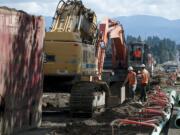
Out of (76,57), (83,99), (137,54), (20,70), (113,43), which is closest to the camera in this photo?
(20,70)

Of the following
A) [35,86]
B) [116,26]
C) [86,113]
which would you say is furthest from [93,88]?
[116,26]

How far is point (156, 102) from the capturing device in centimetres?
2170

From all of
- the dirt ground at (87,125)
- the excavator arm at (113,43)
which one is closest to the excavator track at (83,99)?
the dirt ground at (87,125)

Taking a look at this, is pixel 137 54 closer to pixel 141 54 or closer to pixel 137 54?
pixel 137 54

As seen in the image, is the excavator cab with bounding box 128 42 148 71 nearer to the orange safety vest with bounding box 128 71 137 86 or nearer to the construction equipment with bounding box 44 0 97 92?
the orange safety vest with bounding box 128 71 137 86

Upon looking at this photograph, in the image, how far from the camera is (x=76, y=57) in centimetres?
1991

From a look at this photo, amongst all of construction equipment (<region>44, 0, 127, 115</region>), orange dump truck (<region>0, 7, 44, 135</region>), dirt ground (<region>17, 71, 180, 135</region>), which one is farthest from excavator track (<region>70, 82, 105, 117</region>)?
orange dump truck (<region>0, 7, 44, 135</region>)

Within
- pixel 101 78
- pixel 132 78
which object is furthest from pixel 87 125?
pixel 132 78

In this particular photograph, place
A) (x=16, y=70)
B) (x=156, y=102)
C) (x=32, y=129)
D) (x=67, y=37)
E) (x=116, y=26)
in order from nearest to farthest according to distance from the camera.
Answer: (x=16, y=70), (x=32, y=129), (x=67, y=37), (x=156, y=102), (x=116, y=26)

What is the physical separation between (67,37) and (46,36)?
0.74 metres

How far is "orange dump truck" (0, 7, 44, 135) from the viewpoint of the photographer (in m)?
14.7

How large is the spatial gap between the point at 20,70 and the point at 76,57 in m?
4.44

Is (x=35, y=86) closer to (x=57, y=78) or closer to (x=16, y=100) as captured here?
(x=16, y=100)

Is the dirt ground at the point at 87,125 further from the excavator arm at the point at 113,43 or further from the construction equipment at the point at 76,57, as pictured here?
the excavator arm at the point at 113,43
